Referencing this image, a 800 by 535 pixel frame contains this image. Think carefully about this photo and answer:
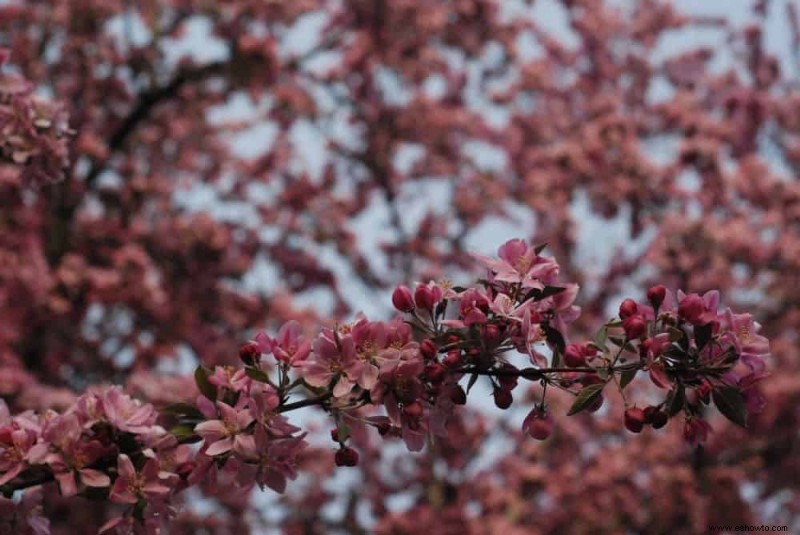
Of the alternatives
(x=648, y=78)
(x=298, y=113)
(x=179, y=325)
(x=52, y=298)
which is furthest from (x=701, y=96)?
(x=52, y=298)

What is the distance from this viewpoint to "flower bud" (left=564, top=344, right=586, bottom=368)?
5.76 feet

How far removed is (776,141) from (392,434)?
315 inches

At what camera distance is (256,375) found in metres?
1.80

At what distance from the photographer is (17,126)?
2551 mm

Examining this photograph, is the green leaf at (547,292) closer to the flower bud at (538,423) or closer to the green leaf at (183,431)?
the flower bud at (538,423)

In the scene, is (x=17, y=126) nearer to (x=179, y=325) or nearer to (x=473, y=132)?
(x=179, y=325)

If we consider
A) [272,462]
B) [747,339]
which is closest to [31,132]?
[272,462]

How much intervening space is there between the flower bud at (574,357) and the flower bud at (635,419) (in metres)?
0.11

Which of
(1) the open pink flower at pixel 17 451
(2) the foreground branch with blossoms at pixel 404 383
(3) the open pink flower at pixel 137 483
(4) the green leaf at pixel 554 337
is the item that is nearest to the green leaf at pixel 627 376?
(2) the foreground branch with blossoms at pixel 404 383

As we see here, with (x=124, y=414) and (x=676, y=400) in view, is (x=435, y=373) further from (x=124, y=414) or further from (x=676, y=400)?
(x=124, y=414)

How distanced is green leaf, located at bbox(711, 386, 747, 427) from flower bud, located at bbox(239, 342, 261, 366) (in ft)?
2.63

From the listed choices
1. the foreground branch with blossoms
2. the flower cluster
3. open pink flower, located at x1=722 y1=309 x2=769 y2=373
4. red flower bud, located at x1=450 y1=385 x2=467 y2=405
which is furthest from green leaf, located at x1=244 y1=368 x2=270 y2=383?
the flower cluster

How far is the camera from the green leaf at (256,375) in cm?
180

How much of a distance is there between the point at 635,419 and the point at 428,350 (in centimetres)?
37
